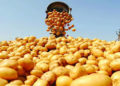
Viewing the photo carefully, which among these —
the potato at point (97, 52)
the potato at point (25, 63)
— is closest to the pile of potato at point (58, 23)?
the potato at point (97, 52)

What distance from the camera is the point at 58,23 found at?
7367mm

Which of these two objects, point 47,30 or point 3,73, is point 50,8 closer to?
point 47,30

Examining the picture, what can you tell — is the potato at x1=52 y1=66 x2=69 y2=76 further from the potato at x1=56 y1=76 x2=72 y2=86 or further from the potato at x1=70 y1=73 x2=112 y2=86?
the potato at x1=70 y1=73 x2=112 y2=86

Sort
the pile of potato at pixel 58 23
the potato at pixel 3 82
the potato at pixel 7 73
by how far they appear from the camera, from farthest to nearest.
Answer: the pile of potato at pixel 58 23, the potato at pixel 7 73, the potato at pixel 3 82

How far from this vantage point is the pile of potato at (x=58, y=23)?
7270mm

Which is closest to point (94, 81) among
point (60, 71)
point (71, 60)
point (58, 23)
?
point (60, 71)

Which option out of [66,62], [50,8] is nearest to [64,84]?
[66,62]

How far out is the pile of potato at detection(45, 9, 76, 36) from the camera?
727 cm

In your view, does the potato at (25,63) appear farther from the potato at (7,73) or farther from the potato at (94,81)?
→ the potato at (94,81)

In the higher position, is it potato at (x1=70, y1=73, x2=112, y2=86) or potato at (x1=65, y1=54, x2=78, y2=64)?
potato at (x1=65, y1=54, x2=78, y2=64)

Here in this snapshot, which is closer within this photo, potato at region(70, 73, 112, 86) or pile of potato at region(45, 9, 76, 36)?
potato at region(70, 73, 112, 86)

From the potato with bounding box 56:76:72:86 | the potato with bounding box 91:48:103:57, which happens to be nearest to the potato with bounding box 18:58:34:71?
the potato with bounding box 56:76:72:86

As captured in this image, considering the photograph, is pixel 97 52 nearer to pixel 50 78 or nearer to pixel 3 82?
pixel 50 78

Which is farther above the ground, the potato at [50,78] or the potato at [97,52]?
the potato at [97,52]
